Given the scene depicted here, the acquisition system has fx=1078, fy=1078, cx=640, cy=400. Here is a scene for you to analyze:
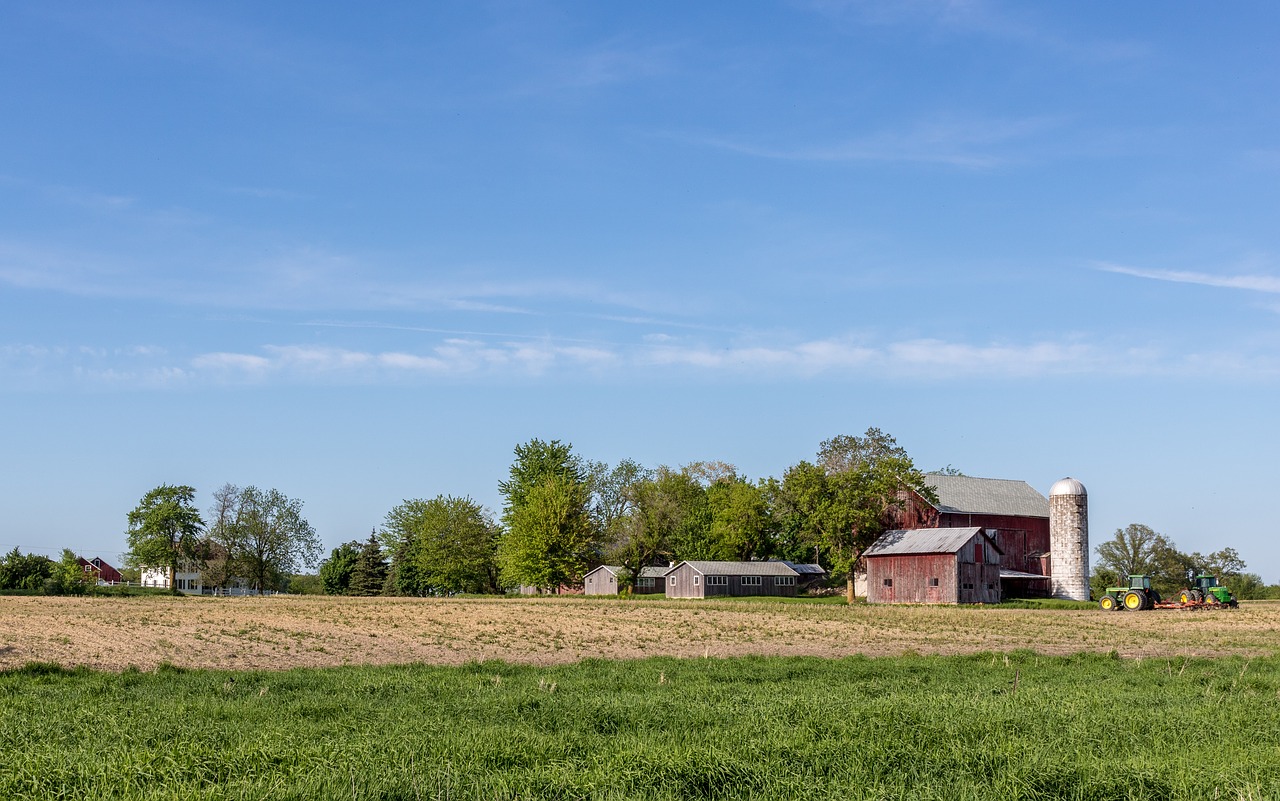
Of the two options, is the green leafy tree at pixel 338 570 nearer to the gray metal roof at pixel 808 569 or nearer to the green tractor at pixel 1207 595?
the gray metal roof at pixel 808 569

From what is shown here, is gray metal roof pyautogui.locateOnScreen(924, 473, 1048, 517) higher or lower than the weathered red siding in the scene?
higher

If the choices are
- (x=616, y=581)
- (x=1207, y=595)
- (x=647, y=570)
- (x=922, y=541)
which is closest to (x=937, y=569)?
(x=922, y=541)

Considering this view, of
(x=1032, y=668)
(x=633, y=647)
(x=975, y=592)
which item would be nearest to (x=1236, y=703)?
(x=1032, y=668)

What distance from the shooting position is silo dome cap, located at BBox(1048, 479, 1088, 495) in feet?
314

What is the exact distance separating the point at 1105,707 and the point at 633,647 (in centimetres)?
1866

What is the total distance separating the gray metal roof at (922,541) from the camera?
8422cm

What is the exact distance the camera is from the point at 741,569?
106 m

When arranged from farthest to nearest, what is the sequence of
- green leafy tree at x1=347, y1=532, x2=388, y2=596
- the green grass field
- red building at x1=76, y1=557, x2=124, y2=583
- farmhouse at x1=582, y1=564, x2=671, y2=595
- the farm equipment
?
red building at x1=76, y1=557, x2=124, y2=583 < green leafy tree at x1=347, y1=532, x2=388, y2=596 < farmhouse at x1=582, y1=564, x2=671, y2=595 < the farm equipment < the green grass field

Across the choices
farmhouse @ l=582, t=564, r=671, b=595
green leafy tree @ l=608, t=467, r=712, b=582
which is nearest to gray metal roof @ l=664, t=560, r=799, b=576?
green leafy tree @ l=608, t=467, r=712, b=582

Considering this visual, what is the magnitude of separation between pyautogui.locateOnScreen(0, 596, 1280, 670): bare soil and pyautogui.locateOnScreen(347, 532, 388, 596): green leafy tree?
81445mm

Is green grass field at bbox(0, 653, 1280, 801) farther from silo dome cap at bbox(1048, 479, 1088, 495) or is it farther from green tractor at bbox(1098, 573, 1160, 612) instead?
silo dome cap at bbox(1048, 479, 1088, 495)

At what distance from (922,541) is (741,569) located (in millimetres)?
22973

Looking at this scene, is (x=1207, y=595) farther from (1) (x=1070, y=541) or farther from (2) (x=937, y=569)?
(1) (x=1070, y=541)

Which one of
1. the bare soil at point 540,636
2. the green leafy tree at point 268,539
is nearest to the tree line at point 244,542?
the green leafy tree at point 268,539
